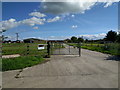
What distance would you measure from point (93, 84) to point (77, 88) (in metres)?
0.81

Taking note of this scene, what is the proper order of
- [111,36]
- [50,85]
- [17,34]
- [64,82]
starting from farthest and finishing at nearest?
[17,34]
[111,36]
[64,82]
[50,85]

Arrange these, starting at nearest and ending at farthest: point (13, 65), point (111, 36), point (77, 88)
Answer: point (77, 88), point (13, 65), point (111, 36)

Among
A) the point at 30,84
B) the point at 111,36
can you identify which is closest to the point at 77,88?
the point at 30,84

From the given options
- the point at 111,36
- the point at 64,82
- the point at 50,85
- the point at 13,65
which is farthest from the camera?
the point at 111,36

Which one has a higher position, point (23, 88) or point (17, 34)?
point (17, 34)

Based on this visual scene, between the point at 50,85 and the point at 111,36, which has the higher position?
the point at 111,36

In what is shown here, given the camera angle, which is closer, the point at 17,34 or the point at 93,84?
the point at 93,84

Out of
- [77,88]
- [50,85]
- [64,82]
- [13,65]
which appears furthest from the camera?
[13,65]

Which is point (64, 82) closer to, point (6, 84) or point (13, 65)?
point (6, 84)

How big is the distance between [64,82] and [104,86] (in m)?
1.59

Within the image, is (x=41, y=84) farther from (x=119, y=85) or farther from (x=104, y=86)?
(x=119, y=85)

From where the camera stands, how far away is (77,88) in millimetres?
4840

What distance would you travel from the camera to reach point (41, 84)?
5.36m

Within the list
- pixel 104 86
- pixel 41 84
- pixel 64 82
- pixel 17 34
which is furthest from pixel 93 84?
pixel 17 34
